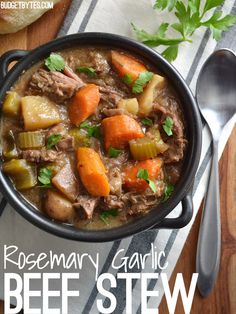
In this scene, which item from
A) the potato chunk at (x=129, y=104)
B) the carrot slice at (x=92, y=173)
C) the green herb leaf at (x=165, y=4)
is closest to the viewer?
the carrot slice at (x=92, y=173)

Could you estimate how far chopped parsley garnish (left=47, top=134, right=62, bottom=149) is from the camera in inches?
123

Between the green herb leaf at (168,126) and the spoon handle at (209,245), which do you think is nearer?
the green herb leaf at (168,126)

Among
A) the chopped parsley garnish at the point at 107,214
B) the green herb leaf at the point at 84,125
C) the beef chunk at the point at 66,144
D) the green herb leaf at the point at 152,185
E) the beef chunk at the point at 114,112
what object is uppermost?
the beef chunk at the point at 114,112

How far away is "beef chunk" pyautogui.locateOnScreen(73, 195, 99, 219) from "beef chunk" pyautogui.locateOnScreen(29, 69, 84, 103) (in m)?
0.56

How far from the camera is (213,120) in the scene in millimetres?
3652

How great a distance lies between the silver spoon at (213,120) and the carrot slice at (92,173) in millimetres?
833

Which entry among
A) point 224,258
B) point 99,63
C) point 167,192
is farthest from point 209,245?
point 99,63

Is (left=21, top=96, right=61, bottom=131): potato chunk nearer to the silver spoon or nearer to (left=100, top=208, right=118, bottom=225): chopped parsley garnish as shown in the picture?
(left=100, top=208, right=118, bottom=225): chopped parsley garnish

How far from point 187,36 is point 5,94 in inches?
50.1

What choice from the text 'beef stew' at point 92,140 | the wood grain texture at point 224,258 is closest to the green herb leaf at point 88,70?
the text 'beef stew' at point 92,140

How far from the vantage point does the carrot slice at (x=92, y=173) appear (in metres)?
3.07

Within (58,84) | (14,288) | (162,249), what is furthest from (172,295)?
(58,84)

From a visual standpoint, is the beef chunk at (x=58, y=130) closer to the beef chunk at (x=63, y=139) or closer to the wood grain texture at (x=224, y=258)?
the beef chunk at (x=63, y=139)

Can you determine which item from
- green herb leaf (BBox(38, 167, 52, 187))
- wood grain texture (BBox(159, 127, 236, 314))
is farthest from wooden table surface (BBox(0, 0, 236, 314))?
green herb leaf (BBox(38, 167, 52, 187))
